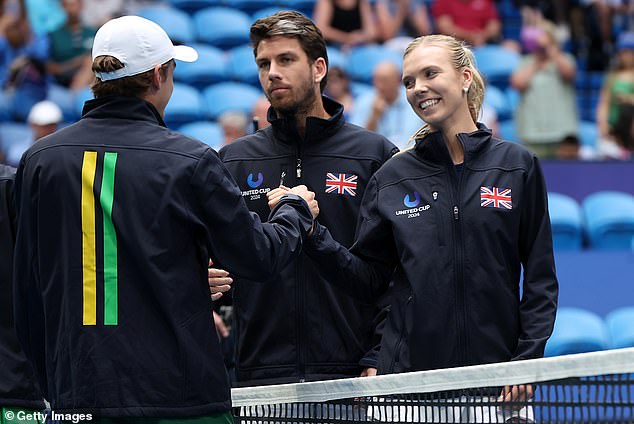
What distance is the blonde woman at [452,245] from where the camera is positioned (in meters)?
3.79

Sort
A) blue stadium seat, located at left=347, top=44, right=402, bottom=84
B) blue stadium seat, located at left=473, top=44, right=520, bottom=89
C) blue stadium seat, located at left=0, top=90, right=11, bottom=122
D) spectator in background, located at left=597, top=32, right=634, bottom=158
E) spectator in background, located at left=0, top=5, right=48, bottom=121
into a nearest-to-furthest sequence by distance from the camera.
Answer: spectator in background, located at left=597, top=32, right=634, bottom=158, spectator in background, located at left=0, top=5, right=48, bottom=121, blue stadium seat, located at left=0, top=90, right=11, bottom=122, blue stadium seat, located at left=347, top=44, right=402, bottom=84, blue stadium seat, located at left=473, top=44, right=520, bottom=89

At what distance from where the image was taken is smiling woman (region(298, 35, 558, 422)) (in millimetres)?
3793

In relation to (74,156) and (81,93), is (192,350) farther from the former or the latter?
(81,93)

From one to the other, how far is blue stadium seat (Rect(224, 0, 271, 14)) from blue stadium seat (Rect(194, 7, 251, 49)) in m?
0.42

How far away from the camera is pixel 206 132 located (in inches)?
400

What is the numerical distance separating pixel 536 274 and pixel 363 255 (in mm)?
637

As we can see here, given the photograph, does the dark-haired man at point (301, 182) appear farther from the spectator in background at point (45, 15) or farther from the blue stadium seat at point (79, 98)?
the spectator in background at point (45, 15)

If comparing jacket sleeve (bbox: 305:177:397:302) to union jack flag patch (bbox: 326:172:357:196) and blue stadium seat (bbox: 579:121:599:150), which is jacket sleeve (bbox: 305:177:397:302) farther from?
blue stadium seat (bbox: 579:121:599:150)

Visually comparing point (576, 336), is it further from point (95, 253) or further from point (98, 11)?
point (98, 11)

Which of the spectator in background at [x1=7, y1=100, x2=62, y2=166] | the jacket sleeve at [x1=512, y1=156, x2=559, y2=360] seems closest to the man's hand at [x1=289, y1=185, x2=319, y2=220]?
the jacket sleeve at [x1=512, y1=156, x2=559, y2=360]

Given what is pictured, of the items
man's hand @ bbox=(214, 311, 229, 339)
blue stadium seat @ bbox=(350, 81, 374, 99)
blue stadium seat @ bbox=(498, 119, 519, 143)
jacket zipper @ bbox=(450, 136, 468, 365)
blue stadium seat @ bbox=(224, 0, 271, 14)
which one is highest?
blue stadium seat @ bbox=(224, 0, 271, 14)

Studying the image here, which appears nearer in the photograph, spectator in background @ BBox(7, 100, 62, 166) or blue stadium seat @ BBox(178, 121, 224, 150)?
spectator in background @ BBox(7, 100, 62, 166)

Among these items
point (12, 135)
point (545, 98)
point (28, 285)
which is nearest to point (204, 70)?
point (12, 135)

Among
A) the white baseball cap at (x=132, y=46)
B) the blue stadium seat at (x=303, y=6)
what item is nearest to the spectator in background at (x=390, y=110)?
the blue stadium seat at (x=303, y=6)
